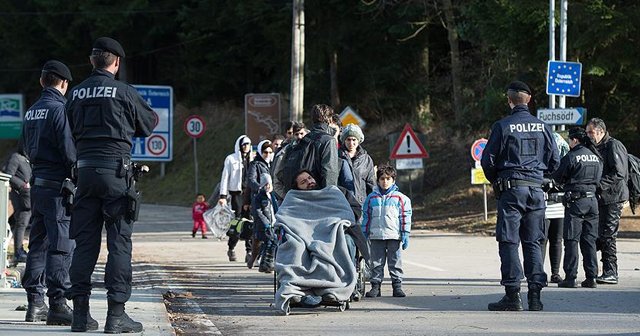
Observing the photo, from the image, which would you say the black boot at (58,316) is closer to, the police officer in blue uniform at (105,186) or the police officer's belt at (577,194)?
the police officer in blue uniform at (105,186)

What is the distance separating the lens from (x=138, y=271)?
16781mm

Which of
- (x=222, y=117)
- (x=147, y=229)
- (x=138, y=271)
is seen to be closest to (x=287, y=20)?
(x=222, y=117)

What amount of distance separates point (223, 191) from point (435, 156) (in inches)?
622

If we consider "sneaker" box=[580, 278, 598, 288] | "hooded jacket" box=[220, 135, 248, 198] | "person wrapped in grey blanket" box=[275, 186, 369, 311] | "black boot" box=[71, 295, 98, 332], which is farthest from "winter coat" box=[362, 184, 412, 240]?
"hooded jacket" box=[220, 135, 248, 198]

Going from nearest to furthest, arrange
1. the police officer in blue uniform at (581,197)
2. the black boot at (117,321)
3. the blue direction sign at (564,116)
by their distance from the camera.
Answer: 1. the black boot at (117,321)
2. the police officer in blue uniform at (581,197)
3. the blue direction sign at (564,116)

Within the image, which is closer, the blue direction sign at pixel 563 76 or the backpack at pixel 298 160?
the backpack at pixel 298 160

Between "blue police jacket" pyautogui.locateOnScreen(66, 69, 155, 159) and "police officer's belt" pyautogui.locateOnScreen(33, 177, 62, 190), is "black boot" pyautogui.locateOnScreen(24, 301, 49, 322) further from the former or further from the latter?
"blue police jacket" pyautogui.locateOnScreen(66, 69, 155, 159)

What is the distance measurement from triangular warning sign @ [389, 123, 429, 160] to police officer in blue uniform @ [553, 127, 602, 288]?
1335cm

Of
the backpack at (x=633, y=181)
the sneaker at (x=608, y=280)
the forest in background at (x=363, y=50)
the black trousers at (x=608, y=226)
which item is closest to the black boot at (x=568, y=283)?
the sneaker at (x=608, y=280)

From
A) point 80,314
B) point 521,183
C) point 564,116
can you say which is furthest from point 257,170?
point 80,314

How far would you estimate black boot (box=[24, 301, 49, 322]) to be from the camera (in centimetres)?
1027

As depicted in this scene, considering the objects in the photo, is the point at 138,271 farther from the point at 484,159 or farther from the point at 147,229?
the point at 147,229

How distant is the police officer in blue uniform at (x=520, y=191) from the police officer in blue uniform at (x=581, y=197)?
239cm

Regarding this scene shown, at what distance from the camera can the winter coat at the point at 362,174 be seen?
13.4m
